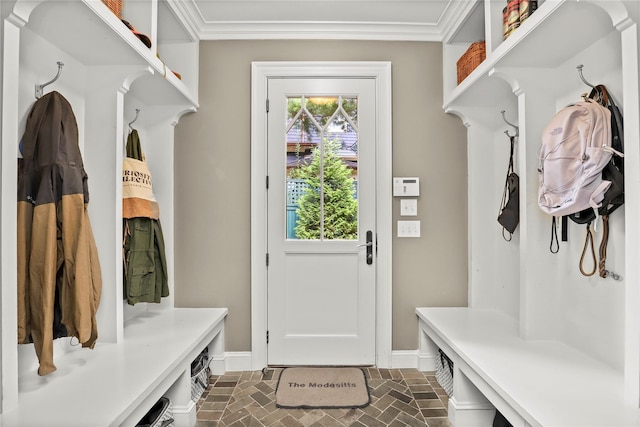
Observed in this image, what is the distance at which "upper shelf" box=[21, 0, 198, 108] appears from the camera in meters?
1.35

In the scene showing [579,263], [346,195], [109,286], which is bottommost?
[109,286]

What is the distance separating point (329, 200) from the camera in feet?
8.31

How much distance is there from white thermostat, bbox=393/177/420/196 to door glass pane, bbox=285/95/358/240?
0.98ft

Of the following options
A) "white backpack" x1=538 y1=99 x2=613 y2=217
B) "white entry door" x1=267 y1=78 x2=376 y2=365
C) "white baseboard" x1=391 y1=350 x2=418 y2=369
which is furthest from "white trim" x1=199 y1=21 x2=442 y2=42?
"white baseboard" x1=391 y1=350 x2=418 y2=369

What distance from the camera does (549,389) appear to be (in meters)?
1.35

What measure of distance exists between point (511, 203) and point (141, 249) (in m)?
2.39

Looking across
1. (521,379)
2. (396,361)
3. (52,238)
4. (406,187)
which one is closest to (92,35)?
(52,238)

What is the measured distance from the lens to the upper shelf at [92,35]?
4.41ft

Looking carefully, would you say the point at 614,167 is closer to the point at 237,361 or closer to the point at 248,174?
the point at 248,174

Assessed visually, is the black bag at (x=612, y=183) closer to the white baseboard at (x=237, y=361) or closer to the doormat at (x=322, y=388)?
the doormat at (x=322, y=388)

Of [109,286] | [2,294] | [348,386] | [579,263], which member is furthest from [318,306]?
[2,294]

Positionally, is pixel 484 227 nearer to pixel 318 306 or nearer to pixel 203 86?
pixel 318 306

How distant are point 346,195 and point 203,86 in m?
1.37

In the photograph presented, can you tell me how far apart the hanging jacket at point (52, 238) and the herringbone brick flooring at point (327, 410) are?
0.90 meters
